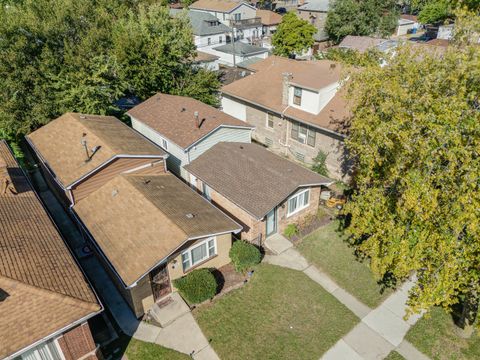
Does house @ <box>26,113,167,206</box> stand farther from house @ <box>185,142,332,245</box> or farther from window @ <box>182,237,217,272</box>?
window @ <box>182,237,217,272</box>

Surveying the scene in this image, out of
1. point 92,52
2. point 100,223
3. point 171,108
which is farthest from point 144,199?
point 92,52

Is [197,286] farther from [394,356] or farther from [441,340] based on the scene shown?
[441,340]

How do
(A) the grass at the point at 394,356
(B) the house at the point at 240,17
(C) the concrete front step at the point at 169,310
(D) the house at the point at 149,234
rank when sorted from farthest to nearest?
(B) the house at the point at 240,17
(C) the concrete front step at the point at 169,310
(D) the house at the point at 149,234
(A) the grass at the point at 394,356

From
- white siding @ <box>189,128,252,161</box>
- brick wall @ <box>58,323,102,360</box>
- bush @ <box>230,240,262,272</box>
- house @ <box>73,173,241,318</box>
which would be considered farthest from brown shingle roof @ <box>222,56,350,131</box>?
brick wall @ <box>58,323,102,360</box>

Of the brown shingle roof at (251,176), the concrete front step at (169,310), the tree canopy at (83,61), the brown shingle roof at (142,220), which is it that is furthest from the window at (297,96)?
the concrete front step at (169,310)

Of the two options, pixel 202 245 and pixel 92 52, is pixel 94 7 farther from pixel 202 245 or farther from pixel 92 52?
pixel 202 245

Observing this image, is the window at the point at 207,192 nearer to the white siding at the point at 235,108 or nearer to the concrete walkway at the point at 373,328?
the concrete walkway at the point at 373,328

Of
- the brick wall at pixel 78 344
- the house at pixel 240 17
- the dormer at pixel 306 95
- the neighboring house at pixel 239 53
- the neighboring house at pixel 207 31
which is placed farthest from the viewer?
the house at pixel 240 17
